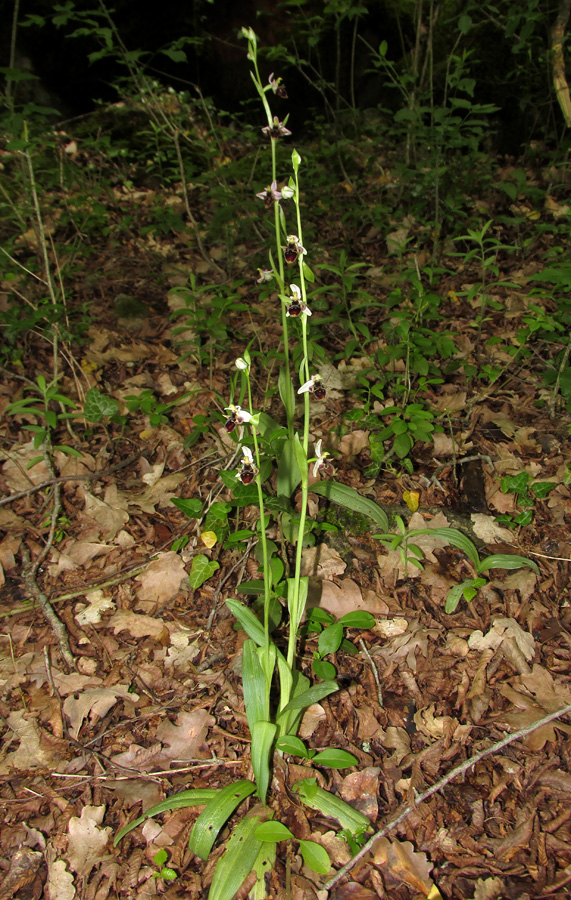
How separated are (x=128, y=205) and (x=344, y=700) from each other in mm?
5329

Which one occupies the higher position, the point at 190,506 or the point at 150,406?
the point at 150,406

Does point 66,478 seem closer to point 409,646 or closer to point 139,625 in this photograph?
point 139,625

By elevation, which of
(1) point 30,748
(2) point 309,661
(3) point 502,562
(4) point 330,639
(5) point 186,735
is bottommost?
(1) point 30,748

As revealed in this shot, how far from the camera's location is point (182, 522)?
9.37 feet

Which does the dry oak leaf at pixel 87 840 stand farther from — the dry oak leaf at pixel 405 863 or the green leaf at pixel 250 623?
the dry oak leaf at pixel 405 863

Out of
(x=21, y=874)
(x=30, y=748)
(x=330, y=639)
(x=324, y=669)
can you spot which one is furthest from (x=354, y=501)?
(x=21, y=874)

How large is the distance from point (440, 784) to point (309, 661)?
0.66 metres

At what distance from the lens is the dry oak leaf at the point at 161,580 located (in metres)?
2.55

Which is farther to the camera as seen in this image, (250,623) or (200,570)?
(200,570)

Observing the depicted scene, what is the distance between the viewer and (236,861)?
5.36 ft

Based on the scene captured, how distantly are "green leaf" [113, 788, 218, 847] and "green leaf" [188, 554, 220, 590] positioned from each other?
2.83 ft

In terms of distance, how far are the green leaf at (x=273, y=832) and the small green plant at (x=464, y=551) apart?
108cm

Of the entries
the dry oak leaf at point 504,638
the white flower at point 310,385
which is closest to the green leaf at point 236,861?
the dry oak leaf at point 504,638

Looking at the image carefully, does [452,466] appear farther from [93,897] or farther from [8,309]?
[8,309]
